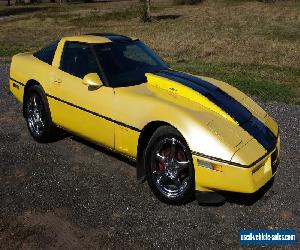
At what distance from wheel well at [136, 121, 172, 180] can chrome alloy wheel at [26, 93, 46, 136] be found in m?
2.17

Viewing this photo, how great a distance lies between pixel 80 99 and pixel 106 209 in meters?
1.64

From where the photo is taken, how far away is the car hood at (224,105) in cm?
451

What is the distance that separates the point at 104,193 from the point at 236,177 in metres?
1.74

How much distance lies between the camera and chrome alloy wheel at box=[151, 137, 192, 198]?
177 inches

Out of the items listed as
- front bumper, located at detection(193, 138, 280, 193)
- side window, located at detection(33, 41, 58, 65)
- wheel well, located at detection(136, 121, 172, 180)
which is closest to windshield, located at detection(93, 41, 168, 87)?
wheel well, located at detection(136, 121, 172, 180)

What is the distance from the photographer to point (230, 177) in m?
4.11

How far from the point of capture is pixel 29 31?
28.1m

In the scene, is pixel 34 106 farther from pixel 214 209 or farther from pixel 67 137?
pixel 214 209

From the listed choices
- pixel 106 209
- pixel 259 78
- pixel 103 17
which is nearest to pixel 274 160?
pixel 106 209

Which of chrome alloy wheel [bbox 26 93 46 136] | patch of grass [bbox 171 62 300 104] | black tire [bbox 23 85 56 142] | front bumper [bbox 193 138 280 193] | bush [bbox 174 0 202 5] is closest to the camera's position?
front bumper [bbox 193 138 280 193]

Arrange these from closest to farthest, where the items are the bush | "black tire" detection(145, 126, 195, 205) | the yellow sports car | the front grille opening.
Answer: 1. the yellow sports car
2. "black tire" detection(145, 126, 195, 205)
3. the front grille opening
4. the bush

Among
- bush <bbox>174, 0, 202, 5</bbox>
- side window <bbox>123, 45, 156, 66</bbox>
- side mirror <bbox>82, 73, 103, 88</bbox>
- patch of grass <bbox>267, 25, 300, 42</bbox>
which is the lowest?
bush <bbox>174, 0, 202, 5</bbox>

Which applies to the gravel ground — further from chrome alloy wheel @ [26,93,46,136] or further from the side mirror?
the side mirror

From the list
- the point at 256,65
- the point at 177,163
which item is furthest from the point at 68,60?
the point at 256,65
